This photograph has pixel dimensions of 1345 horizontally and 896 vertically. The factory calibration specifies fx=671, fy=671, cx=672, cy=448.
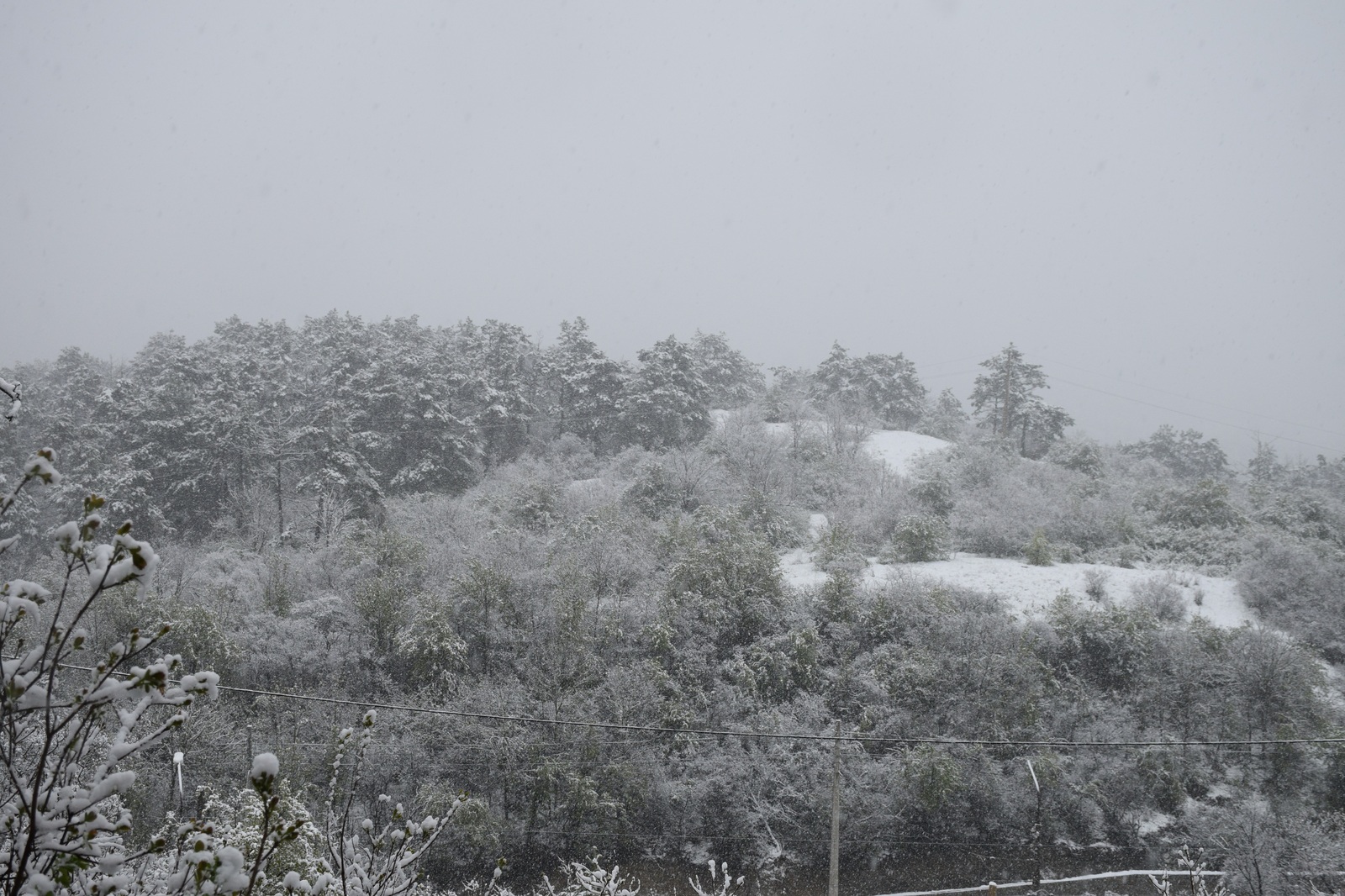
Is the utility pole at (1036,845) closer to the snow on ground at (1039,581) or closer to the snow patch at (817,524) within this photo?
the snow on ground at (1039,581)

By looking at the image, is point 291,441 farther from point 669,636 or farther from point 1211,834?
point 1211,834

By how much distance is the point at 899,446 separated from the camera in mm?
32375

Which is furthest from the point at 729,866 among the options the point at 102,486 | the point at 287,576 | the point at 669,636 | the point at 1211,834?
the point at 102,486

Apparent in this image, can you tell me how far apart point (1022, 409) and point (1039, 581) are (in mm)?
22048

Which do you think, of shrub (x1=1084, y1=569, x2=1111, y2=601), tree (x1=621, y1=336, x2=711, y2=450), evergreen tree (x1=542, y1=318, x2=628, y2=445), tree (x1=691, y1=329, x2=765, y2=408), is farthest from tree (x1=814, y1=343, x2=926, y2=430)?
shrub (x1=1084, y1=569, x2=1111, y2=601)

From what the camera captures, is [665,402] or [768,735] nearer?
[768,735]

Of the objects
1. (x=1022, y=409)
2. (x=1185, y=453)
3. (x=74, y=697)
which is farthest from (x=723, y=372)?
(x=74, y=697)

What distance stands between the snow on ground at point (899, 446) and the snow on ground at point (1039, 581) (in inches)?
366

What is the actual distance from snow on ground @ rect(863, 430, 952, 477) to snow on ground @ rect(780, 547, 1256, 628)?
9.30 metres

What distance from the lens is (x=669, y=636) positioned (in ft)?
49.7

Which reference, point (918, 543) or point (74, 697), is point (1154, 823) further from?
point (74, 697)

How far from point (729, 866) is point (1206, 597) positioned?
14141 millimetres

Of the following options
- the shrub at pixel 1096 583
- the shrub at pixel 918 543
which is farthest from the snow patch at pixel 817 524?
the shrub at pixel 1096 583

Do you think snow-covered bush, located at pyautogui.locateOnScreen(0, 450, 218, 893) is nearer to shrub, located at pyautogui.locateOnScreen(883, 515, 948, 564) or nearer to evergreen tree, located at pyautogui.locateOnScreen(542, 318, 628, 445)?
shrub, located at pyautogui.locateOnScreen(883, 515, 948, 564)
